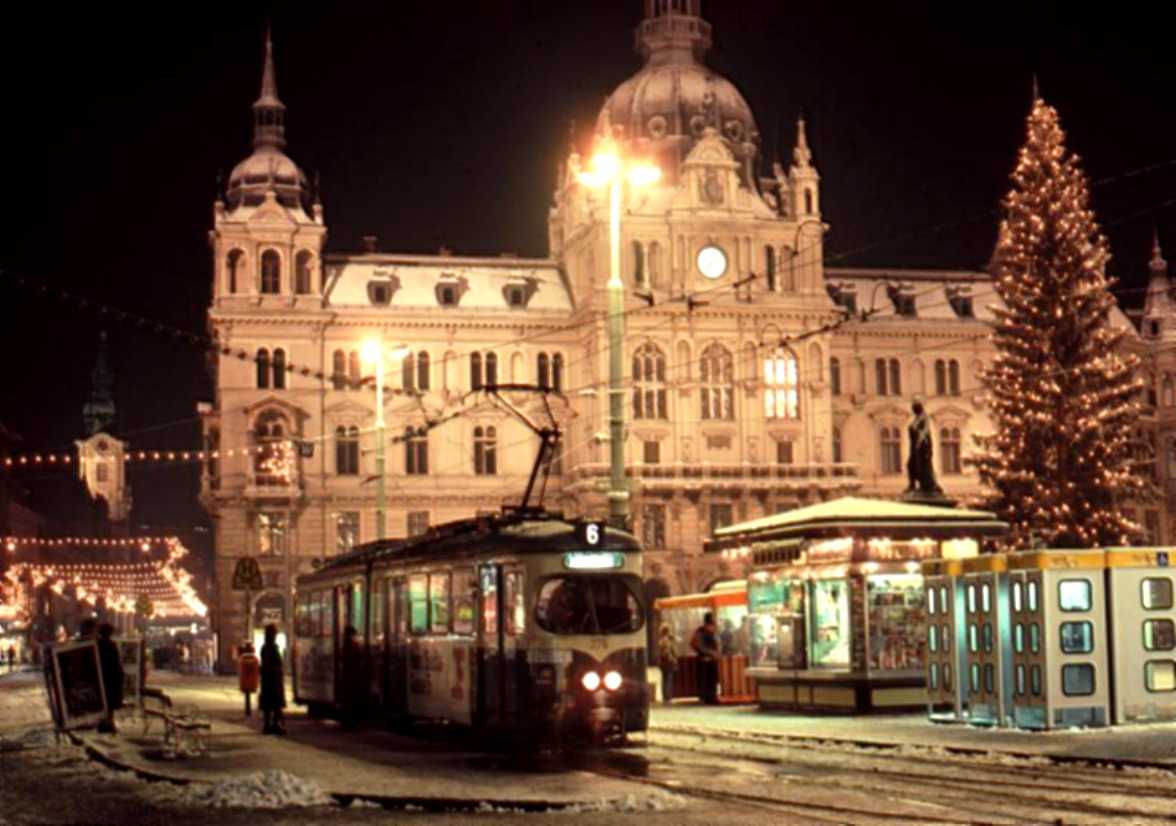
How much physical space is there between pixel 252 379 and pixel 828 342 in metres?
26.4

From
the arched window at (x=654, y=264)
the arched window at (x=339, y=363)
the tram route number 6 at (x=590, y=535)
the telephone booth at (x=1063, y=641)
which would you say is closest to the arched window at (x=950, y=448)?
the arched window at (x=654, y=264)

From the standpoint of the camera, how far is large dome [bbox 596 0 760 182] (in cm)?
9588

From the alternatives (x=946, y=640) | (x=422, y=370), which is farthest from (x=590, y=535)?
(x=422, y=370)

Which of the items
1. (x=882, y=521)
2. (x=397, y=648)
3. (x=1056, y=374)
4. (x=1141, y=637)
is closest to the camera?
(x=1141, y=637)

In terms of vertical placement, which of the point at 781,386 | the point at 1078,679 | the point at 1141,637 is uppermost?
the point at 781,386

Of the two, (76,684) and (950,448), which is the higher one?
(950,448)

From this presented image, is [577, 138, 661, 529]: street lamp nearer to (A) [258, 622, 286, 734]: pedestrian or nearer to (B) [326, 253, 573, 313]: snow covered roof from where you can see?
(A) [258, 622, 286, 734]: pedestrian

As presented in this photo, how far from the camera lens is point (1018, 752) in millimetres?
23641

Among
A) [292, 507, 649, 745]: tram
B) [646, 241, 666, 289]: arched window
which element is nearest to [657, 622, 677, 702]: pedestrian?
[292, 507, 649, 745]: tram

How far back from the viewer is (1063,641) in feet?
89.2

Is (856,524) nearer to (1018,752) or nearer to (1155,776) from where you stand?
(1018,752)

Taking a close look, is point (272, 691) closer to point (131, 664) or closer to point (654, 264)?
point (131, 664)

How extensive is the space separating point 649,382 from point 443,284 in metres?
11.6

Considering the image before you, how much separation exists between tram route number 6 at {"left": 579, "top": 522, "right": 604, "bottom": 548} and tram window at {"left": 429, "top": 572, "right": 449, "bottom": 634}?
131 inches
